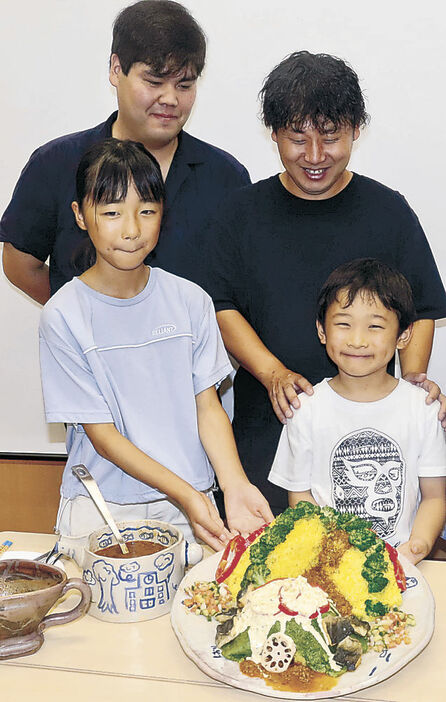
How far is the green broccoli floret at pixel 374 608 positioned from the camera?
1.11 metres

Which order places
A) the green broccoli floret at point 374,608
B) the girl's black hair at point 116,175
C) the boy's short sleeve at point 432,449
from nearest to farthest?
1. the green broccoli floret at point 374,608
2. the girl's black hair at point 116,175
3. the boy's short sleeve at point 432,449

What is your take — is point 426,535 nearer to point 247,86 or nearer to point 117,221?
point 117,221

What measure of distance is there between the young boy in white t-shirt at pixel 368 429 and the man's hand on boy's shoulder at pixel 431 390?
0.5 inches

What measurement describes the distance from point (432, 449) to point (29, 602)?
0.87 metres

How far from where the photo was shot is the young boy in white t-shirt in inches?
61.1

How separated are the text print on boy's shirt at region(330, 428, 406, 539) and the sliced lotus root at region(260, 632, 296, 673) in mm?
567

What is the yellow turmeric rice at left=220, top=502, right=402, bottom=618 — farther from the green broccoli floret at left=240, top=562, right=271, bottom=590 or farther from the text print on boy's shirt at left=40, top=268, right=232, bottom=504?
the text print on boy's shirt at left=40, top=268, right=232, bottom=504

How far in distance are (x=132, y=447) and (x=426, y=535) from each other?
1.87 feet

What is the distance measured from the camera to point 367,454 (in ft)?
5.11

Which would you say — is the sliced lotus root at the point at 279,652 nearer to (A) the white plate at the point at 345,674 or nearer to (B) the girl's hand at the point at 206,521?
(A) the white plate at the point at 345,674

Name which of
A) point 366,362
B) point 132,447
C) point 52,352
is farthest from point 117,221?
point 366,362

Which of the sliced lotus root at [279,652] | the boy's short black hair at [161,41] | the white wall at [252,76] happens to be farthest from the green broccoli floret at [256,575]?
the white wall at [252,76]

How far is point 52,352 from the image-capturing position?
4.86ft

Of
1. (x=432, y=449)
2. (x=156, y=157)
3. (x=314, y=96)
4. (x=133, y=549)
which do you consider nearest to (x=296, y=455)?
(x=432, y=449)
